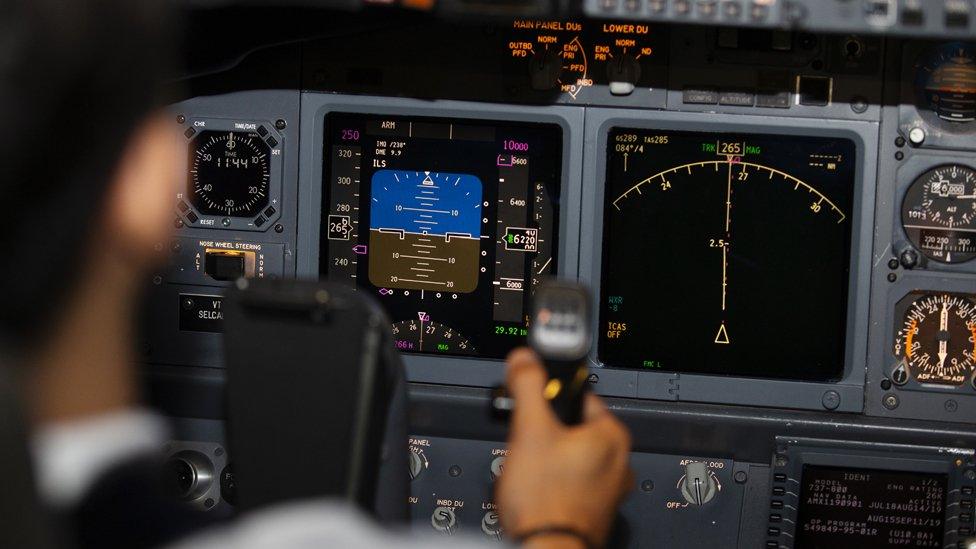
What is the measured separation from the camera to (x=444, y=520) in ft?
11.5

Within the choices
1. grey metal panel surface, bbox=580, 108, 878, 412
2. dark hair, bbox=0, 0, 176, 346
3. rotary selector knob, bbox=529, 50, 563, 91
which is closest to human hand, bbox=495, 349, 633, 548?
dark hair, bbox=0, 0, 176, 346

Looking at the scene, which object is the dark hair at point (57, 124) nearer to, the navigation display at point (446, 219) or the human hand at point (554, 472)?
the human hand at point (554, 472)

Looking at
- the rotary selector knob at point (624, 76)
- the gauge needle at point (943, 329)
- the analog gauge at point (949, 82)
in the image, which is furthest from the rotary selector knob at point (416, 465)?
the analog gauge at point (949, 82)

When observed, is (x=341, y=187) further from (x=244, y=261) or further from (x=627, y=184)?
(x=627, y=184)

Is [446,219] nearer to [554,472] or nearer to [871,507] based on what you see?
[871,507]

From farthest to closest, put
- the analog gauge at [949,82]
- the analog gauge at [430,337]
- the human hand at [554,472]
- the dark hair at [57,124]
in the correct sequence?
the analog gauge at [430,337] → the analog gauge at [949,82] → the human hand at [554,472] → the dark hair at [57,124]

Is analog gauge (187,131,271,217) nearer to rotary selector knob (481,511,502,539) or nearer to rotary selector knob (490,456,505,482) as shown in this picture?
rotary selector knob (490,456,505,482)

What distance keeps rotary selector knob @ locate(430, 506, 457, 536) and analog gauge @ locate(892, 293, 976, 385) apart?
1297 millimetres

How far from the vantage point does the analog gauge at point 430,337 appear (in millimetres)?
3430

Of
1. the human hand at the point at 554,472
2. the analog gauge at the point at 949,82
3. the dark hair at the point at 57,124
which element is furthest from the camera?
the analog gauge at the point at 949,82

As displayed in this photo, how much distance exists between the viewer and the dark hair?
3.19ft

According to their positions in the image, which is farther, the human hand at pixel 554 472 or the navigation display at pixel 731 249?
the navigation display at pixel 731 249

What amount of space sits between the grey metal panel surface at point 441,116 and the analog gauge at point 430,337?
0.09 feet

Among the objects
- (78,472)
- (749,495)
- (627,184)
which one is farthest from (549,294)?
(749,495)
